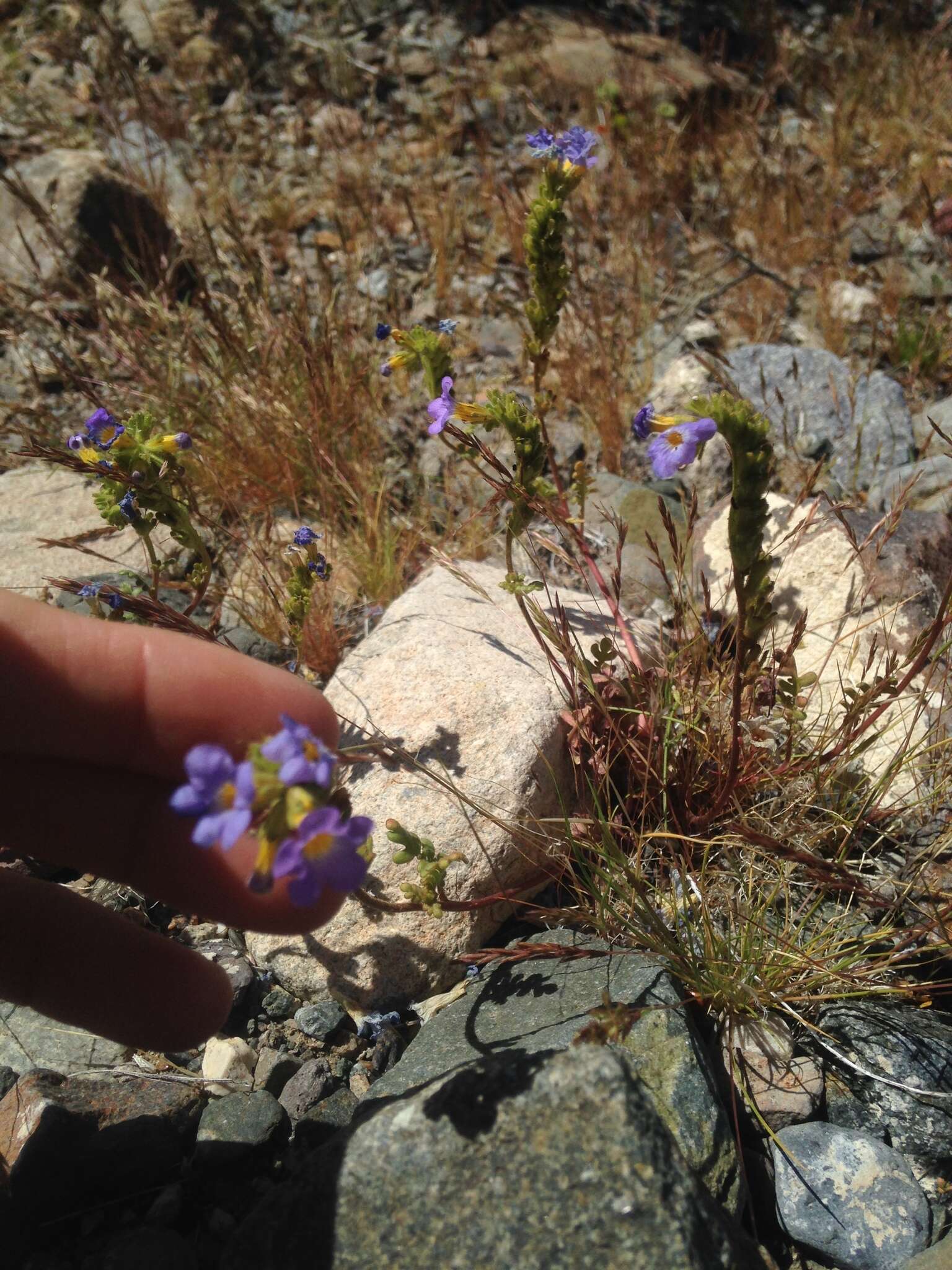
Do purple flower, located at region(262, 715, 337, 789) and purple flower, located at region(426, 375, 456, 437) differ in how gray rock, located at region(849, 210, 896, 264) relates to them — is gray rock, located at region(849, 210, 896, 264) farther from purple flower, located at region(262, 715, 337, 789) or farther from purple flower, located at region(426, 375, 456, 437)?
purple flower, located at region(262, 715, 337, 789)

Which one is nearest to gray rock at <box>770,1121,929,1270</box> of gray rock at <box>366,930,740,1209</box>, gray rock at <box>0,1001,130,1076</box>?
gray rock at <box>366,930,740,1209</box>

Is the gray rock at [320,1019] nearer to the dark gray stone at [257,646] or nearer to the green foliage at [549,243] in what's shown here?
the dark gray stone at [257,646]

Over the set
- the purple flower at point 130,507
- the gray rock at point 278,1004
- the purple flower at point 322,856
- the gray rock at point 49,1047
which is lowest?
the gray rock at point 278,1004

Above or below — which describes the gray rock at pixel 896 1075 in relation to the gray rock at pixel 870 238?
below

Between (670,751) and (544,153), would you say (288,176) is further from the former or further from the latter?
(670,751)

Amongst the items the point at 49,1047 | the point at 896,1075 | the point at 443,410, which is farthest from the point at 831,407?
the point at 49,1047

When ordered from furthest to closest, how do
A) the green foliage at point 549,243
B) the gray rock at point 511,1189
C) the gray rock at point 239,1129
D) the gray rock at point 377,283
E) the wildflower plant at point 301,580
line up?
the gray rock at point 377,283 → the wildflower plant at point 301,580 → the green foliage at point 549,243 → the gray rock at point 239,1129 → the gray rock at point 511,1189

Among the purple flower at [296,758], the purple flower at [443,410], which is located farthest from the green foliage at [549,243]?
the purple flower at [296,758]

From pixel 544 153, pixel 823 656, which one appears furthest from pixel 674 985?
pixel 544 153
